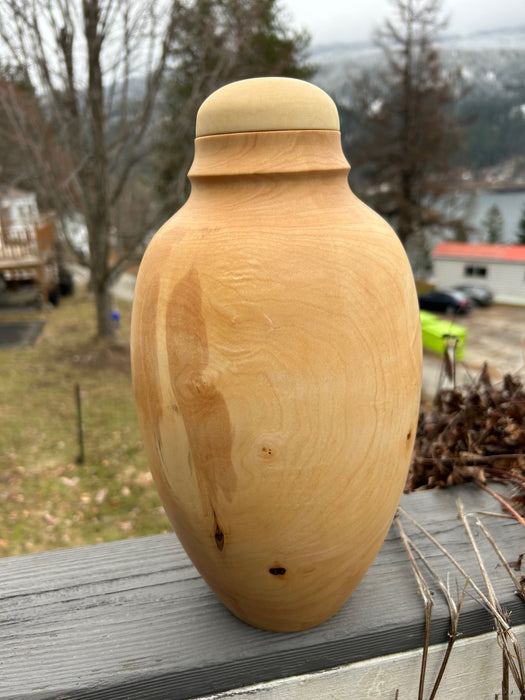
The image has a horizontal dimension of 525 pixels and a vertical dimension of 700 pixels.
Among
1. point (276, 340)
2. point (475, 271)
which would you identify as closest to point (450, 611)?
point (276, 340)

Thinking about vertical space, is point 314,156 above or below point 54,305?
above

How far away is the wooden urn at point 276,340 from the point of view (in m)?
0.94

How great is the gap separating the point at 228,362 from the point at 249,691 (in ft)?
2.75

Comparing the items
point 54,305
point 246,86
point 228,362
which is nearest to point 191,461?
point 228,362

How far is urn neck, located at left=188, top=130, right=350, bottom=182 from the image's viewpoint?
3.25ft

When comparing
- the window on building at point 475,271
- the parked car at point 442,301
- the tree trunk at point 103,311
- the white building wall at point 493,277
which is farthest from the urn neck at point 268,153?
the window on building at point 475,271

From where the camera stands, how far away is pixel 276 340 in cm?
93

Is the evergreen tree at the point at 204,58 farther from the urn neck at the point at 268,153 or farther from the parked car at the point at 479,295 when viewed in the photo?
the parked car at the point at 479,295

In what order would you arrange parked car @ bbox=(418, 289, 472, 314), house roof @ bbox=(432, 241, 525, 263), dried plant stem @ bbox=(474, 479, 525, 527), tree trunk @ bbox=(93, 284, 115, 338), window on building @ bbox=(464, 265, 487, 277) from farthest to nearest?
window on building @ bbox=(464, 265, 487, 277)
house roof @ bbox=(432, 241, 525, 263)
parked car @ bbox=(418, 289, 472, 314)
tree trunk @ bbox=(93, 284, 115, 338)
dried plant stem @ bbox=(474, 479, 525, 527)

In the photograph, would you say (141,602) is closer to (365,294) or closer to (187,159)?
(365,294)

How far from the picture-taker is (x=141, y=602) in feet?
4.65

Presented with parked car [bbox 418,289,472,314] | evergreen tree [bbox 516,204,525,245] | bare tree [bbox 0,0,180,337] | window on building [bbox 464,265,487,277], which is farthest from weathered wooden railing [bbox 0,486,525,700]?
evergreen tree [bbox 516,204,525,245]

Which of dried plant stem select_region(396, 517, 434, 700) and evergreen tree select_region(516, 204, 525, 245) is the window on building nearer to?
evergreen tree select_region(516, 204, 525, 245)

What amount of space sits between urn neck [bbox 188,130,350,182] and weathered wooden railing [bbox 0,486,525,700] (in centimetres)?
110
